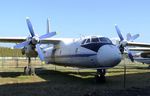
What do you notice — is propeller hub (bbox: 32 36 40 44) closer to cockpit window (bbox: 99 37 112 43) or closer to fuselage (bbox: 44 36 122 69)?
fuselage (bbox: 44 36 122 69)

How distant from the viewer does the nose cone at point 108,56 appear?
21500 millimetres

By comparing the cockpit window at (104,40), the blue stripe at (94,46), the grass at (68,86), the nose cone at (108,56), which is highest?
the cockpit window at (104,40)

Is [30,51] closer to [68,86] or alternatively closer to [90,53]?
[90,53]

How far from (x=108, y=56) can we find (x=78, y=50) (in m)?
4.67


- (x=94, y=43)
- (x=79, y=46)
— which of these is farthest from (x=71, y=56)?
(x=94, y=43)

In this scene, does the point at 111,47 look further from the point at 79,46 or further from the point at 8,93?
the point at 8,93

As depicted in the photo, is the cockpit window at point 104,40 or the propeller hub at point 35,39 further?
the propeller hub at point 35,39

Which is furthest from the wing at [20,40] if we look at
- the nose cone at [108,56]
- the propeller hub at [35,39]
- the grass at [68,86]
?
the nose cone at [108,56]

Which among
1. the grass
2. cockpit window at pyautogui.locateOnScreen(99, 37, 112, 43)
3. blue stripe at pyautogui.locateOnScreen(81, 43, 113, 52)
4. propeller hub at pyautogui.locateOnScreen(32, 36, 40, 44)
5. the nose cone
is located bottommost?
the grass

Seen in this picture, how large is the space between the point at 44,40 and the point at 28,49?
2.32m

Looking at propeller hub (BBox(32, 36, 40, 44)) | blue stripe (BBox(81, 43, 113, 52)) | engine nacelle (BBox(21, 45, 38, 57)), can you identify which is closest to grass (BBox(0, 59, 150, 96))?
blue stripe (BBox(81, 43, 113, 52))

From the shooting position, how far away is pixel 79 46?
25.8 metres

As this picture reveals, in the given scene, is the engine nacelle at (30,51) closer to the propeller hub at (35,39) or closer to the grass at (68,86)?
the propeller hub at (35,39)

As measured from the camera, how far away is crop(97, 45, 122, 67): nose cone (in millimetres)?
21500
